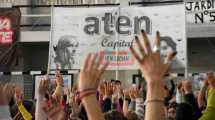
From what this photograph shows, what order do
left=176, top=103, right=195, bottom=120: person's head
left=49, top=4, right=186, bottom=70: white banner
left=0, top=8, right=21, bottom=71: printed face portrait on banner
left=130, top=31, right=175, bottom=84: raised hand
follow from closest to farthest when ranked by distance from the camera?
left=130, top=31, right=175, bottom=84: raised hand
left=176, top=103, right=195, bottom=120: person's head
left=49, top=4, right=186, bottom=70: white banner
left=0, top=8, right=21, bottom=71: printed face portrait on banner

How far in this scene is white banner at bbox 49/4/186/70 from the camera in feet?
36.7

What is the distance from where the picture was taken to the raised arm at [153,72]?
2.40 meters

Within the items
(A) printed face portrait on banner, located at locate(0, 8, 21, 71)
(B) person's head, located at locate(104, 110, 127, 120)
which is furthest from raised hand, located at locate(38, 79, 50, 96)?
(A) printed face portrait on banner, located at locate(0, 8, 21, 71)

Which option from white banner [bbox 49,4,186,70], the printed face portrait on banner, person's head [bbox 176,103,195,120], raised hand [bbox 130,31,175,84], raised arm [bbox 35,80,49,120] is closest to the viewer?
raised hand [bbox 130,31,175,84]

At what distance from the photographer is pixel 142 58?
2418 millimetres

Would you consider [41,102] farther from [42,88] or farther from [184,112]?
[184,112]

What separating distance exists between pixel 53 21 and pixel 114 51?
5.13 ft

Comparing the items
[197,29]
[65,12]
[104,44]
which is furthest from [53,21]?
[197,29]

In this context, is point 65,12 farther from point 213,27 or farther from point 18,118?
point 18,118

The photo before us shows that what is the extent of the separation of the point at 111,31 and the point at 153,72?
9.20 metres

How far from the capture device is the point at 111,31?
11.6m

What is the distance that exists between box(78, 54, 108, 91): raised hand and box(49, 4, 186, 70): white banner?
8466mm

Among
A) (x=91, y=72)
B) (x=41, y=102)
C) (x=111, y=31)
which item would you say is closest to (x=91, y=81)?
(x=91, y=72)

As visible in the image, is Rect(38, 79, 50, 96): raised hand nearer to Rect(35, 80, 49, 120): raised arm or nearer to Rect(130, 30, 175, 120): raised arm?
Rect(35, 80, 49, 120): raised arm
